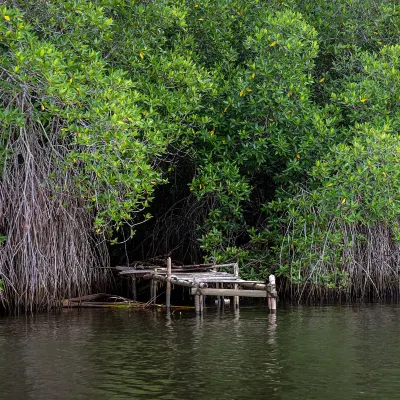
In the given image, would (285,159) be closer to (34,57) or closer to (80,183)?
(80,183)

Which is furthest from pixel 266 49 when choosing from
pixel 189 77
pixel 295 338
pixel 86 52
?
pixel 295 338

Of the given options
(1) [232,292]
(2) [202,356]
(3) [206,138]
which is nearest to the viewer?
(2) [202,356]

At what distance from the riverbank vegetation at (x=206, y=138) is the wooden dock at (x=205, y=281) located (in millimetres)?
501

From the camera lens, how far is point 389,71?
14133 millimetres

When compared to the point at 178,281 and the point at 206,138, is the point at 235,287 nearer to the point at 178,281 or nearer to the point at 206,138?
the point at 178,281

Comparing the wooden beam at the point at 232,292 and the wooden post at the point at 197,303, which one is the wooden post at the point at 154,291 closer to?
the wooden post at the point at 197,303

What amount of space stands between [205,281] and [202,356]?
13.2ft

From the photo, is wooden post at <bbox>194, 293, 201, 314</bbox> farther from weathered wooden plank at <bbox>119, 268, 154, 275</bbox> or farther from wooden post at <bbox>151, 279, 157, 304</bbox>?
weathered wooden plank at <bbox>119, 268, 154, 275</bbox>

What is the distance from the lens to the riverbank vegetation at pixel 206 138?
1150cm

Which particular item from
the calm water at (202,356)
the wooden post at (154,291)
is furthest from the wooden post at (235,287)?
the wooden post at (154,291)

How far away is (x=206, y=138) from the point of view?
13984mm

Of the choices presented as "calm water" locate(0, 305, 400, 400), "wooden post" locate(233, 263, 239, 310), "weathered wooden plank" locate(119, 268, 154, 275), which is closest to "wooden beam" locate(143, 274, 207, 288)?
"weathered wooden plank" locate(119, 268, 154, 275)

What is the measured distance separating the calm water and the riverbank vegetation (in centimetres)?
153

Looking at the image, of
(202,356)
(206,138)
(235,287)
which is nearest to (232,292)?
(235,287)
